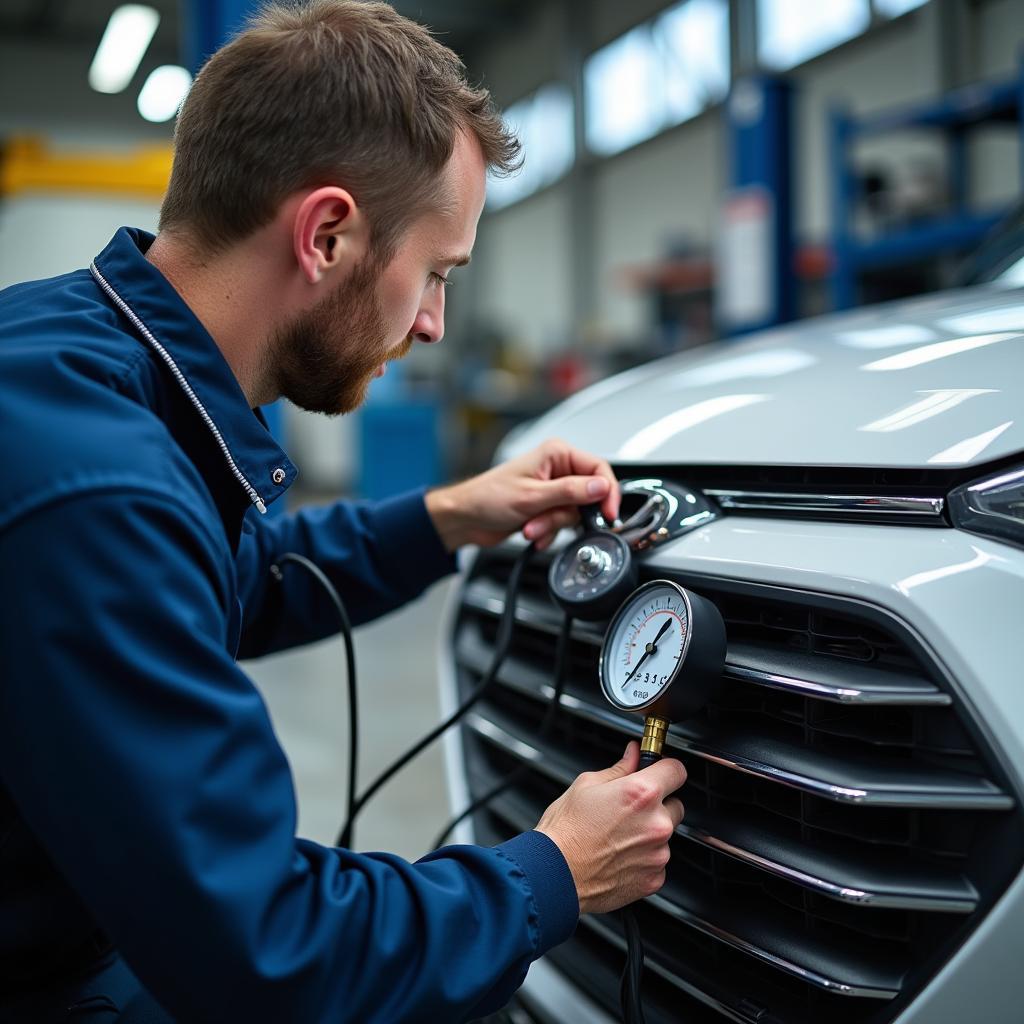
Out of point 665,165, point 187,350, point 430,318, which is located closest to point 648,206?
point 665,165

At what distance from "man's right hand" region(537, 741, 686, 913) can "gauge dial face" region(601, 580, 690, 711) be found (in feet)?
0.22

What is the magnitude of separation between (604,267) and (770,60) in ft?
10.7

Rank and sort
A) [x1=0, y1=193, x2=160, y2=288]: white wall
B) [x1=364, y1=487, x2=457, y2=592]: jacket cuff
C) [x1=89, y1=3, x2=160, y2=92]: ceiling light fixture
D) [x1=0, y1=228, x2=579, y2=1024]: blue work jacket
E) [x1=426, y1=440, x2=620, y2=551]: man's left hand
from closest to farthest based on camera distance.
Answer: [x1=0, y1=228, x2=579, y2=1024]: blue work jacket
[x1=426, y1=440, x2=620, y2=551]: man's left hand
[x1=364, y1=487, x2=457, y2=592]: jacket cuff
[x1=0, y1=193, x2=160, y2=288]: white wall
[x1=89, y1=3, x2=160, y2=92]: ceiling light fixture

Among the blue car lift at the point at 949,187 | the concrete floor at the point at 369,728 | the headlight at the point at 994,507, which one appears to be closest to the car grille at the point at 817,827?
the headlight at the point at 994,507

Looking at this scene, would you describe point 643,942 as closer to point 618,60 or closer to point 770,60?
point 770,60

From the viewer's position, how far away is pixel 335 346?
0.91m

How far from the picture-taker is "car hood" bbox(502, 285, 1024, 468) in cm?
79

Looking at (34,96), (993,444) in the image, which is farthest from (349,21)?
(34,96)

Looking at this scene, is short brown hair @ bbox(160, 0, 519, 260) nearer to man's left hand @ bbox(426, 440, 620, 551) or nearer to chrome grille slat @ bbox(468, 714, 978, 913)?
man's left hand @ bbox(426, 440, 620, 551)

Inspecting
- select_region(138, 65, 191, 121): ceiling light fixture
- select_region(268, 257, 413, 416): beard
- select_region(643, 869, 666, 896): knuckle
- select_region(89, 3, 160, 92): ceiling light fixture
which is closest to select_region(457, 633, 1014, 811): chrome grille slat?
select_region(643, 869, 666, 896): knuckle

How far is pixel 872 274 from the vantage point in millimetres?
5535

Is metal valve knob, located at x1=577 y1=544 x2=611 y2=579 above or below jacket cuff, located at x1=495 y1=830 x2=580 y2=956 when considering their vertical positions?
above

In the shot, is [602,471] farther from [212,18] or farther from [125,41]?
[125,41]

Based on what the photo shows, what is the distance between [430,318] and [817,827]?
58cm
